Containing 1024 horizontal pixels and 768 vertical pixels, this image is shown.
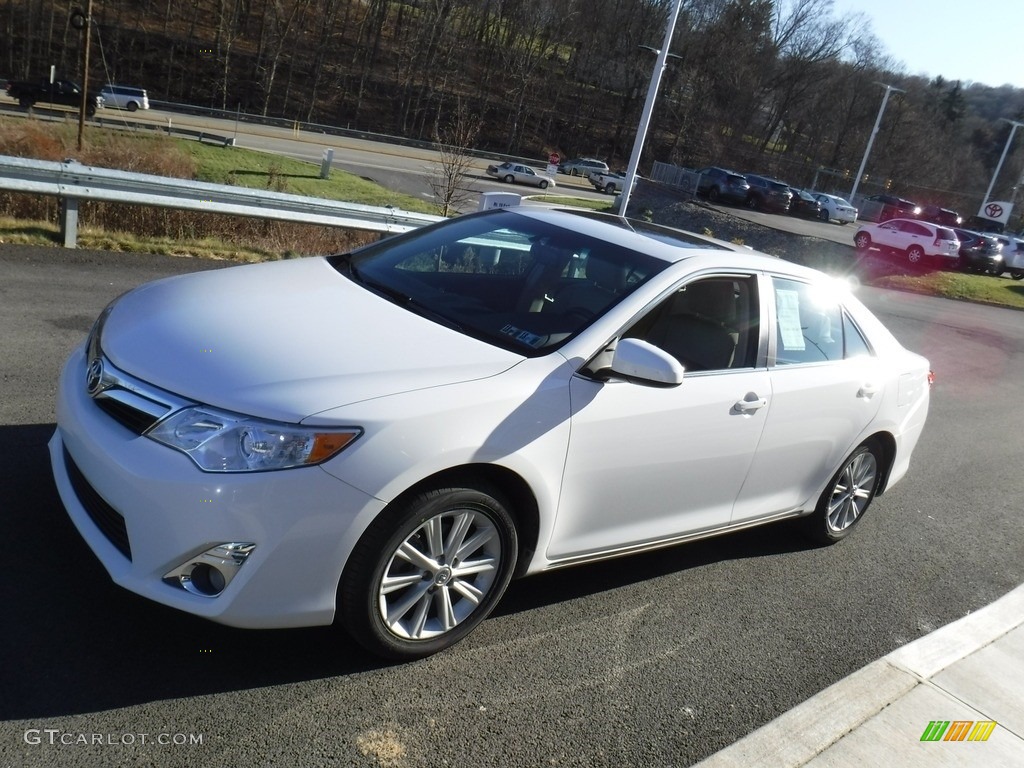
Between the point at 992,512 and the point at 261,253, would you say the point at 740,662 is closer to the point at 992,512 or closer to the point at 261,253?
the point at 992,512

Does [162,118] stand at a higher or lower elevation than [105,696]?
lower

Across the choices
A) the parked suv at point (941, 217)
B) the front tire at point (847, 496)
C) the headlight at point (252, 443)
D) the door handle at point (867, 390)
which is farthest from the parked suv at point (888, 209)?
the headlight at point (252, 443)

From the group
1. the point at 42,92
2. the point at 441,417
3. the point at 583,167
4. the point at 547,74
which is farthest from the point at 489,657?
the point at 547,74

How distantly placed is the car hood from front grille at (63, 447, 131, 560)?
467 mm

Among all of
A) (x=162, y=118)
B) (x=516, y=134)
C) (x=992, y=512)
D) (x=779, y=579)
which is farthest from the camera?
(x=516, y=134)

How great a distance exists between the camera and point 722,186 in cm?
4647

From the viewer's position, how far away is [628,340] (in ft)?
11.7

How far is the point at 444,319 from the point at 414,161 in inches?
1738

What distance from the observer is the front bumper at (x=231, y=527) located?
2.90 meters

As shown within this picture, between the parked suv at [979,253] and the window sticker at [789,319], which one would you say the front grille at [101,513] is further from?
the parked suv at [979,253]

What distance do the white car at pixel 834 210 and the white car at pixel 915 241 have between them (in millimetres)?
20459

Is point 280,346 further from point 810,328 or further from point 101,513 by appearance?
point 810,328

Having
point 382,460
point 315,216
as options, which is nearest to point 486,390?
point 382,460

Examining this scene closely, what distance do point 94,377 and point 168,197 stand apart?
760cm
